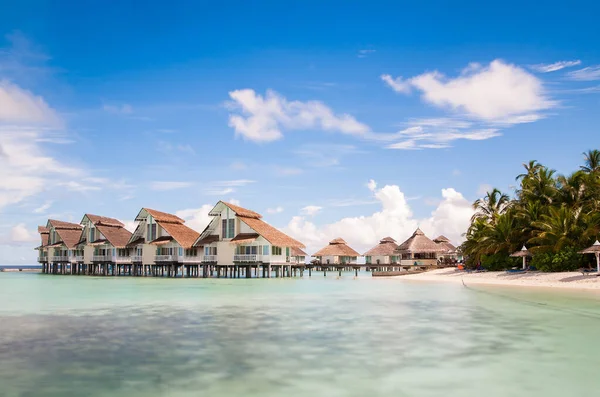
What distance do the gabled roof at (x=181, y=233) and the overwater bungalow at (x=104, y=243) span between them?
598 centimetres

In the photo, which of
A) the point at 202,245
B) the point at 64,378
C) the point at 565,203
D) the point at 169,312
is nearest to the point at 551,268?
the point at 565,203

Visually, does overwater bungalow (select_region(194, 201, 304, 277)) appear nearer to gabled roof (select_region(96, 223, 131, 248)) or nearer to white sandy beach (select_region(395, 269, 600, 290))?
gabled roof (select_region(96, 223, 131, 248))

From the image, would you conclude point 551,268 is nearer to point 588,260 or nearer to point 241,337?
point 588,260

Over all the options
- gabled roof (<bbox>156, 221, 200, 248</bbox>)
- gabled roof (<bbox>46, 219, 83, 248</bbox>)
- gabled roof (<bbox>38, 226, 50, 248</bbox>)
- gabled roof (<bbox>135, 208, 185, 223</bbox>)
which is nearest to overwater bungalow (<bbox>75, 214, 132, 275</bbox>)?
gabled roof (<bbox>46, 219, 83, 248</bbox>)

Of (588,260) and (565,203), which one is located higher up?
(565,203)

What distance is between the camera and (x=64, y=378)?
7.95 metres

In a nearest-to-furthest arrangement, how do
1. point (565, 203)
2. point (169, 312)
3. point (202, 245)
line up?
point (169, 312), point (565, 203), point (202, 245)

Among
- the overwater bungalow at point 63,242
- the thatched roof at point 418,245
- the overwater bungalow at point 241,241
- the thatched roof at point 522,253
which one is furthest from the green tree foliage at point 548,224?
the overwater bungalow at point 63,242

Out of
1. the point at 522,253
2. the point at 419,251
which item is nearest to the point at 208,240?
the point at 419,251

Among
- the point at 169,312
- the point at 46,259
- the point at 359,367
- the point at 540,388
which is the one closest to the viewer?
the point at 540,388

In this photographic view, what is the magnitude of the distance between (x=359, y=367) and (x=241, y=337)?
3.80m

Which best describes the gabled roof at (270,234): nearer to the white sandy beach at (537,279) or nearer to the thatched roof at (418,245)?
the white sandy beach at (537,279)

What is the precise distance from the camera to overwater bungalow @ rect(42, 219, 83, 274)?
5850cm

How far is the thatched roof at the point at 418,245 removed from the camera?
5609 cm
